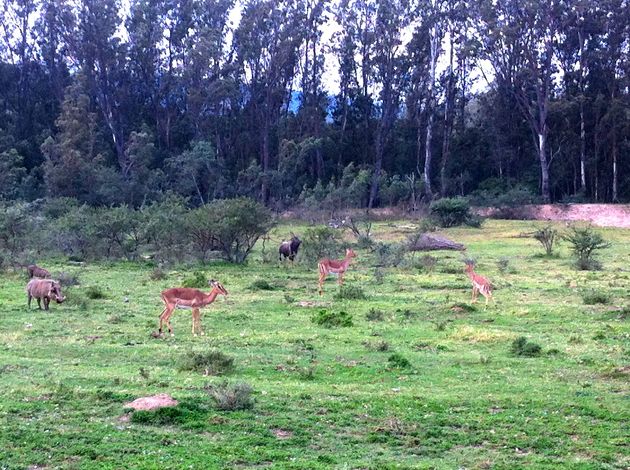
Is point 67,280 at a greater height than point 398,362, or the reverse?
point 67,280

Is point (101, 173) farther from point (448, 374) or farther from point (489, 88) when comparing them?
point (448, 374)

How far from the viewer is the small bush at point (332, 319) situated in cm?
1677

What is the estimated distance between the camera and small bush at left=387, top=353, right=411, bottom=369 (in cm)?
1259

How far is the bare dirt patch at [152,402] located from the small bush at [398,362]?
416cm

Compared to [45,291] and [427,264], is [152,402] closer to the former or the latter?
[45,291]

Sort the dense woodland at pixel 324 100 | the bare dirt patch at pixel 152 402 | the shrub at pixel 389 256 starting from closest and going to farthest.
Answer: the bare dirt patch at pixel 152 402 → the shrub at pixel 389 256 → the dense woodland at pixel 324 100

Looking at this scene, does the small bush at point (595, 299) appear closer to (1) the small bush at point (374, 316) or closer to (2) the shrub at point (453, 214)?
(1) the small bush at point (374, 316)

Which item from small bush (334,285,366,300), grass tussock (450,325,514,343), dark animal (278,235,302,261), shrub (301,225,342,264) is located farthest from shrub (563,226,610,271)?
grass tussock (450,325,514,343)

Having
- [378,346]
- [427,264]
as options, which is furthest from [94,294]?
[427,264]

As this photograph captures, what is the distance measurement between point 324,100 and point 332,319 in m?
58.0

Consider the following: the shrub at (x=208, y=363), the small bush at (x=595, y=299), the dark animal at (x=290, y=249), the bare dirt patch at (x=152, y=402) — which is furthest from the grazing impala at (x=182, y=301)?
the dark animal at (x=290, y=249)

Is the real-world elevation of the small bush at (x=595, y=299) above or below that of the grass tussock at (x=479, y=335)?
above

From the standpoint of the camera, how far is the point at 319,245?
103 feet

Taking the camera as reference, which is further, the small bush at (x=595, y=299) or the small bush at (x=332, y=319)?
the small bush at (x=595, y=299)
